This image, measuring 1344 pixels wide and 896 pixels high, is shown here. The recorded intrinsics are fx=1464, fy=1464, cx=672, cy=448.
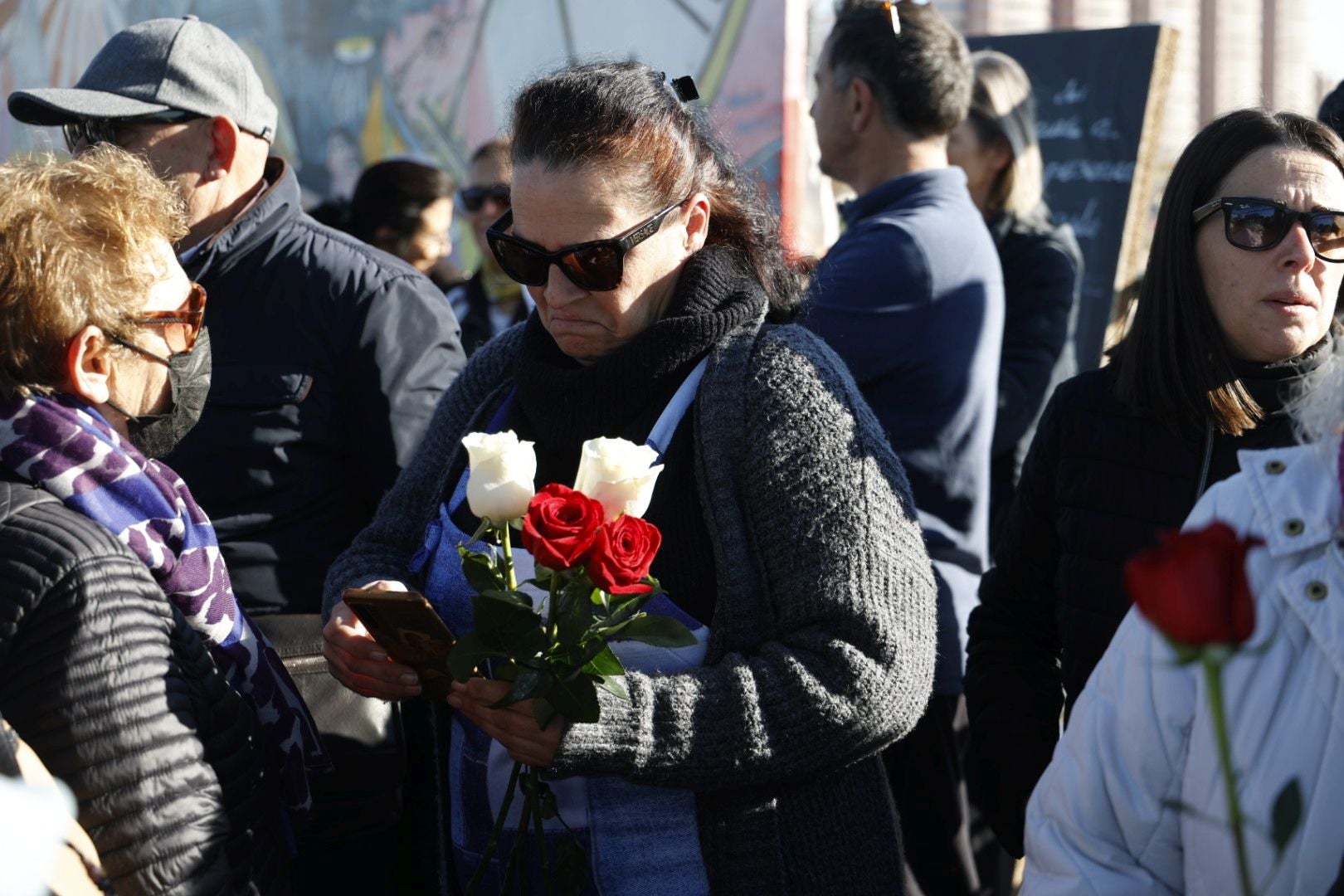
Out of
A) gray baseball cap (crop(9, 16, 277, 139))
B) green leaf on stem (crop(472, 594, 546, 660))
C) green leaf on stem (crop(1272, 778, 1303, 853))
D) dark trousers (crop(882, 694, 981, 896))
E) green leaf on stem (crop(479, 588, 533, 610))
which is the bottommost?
dark trousers (crop(882, 694, 981, 896))

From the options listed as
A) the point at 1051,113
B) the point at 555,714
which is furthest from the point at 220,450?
the point at 1051,113

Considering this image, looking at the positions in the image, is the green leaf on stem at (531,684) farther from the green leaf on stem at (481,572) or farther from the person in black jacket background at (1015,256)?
the person in black jacket background at (1015,256)

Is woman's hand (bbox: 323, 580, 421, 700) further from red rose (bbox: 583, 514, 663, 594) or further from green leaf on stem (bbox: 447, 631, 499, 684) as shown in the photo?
red rose (bbox: 583, 514, 663, 594)

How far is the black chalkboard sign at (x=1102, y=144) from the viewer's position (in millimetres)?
6117

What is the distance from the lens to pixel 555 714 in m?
1.87

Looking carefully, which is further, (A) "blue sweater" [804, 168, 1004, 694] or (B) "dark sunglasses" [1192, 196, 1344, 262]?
(A) "blue sweater" [804, 168, 1004, 694]

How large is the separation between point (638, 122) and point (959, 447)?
1334 mm

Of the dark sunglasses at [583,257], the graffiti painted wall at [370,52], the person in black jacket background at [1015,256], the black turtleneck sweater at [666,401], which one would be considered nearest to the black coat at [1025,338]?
the person in black jacket background at [1015,256]

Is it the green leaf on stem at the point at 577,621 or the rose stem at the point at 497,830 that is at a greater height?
the green leaf on stem at the point at 577,621

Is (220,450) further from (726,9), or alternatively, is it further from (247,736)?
(726,9)

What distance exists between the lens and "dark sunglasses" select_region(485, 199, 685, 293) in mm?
2221

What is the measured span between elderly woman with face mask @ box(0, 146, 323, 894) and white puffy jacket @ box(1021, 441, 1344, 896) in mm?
1089

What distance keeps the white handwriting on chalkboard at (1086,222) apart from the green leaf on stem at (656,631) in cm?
483

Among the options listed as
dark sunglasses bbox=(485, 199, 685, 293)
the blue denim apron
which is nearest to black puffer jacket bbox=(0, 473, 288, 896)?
the blue denim apron
